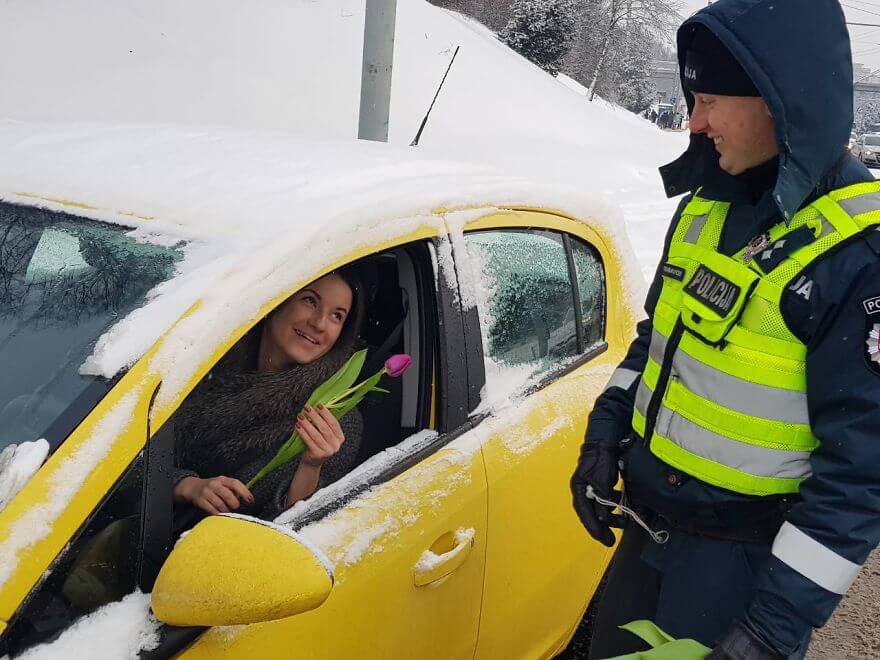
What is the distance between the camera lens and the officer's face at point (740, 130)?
1555 mm

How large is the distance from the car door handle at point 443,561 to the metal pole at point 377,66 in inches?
157

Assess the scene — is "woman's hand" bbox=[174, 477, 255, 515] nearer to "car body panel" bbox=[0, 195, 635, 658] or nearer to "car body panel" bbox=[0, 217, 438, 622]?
"car body panel" bbox=[0, 195, 635, 658]

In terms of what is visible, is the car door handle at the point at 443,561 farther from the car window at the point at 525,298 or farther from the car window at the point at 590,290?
the car window at the point at 590,290

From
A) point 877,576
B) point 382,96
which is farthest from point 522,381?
point 382,96

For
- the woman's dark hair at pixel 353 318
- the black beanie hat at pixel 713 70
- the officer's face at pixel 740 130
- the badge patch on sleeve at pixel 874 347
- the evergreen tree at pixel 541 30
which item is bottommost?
the woman's dark hair at pixel 353 318

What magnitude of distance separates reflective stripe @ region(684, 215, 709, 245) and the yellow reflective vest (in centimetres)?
3

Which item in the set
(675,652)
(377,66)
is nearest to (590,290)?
(675,652)

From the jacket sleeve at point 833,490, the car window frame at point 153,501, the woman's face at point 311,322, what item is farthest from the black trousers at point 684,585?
the car window frame at point 153,501

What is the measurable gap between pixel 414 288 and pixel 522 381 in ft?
1.22

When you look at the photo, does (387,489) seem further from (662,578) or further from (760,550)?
(760,550)

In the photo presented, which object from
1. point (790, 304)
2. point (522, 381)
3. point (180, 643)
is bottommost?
point (180, 643)

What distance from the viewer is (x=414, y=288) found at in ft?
6.74

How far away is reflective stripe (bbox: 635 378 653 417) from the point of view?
1812mm

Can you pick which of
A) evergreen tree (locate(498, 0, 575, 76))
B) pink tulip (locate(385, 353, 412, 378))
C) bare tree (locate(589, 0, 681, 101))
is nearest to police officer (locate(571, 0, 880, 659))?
pink tulip (locate(385, 353, 412, 378))
